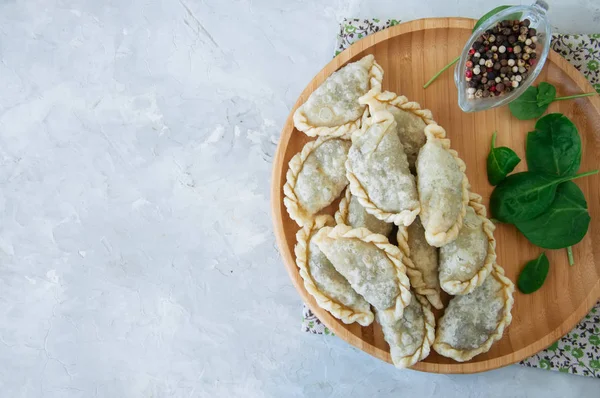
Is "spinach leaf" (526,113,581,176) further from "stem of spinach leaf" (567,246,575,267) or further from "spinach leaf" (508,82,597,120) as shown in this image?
"stem of spinach leaf" (567,246,575,267)

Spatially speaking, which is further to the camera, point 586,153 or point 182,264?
point 182,264

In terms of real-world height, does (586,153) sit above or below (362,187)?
above

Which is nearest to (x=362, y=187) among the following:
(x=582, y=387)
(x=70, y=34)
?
(x=582, y=387)

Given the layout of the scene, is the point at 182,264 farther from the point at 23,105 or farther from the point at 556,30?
the point at 556,30

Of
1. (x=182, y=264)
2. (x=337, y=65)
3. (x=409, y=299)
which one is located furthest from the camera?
(x=182, y=264)

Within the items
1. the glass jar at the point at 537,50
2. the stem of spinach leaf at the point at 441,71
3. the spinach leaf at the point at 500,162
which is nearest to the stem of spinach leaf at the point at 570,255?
the spinach leaf at the point at 500,162

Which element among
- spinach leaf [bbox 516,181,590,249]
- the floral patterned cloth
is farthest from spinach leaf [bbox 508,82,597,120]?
spinach leaf [bbox 516,181,590,249]

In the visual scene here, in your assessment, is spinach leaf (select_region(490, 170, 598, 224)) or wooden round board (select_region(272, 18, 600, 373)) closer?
spinach leaf (select_region(490, 170, 598, 224))

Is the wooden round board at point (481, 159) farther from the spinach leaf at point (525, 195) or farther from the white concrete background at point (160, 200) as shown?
the white concrete background at point (160, 200)
